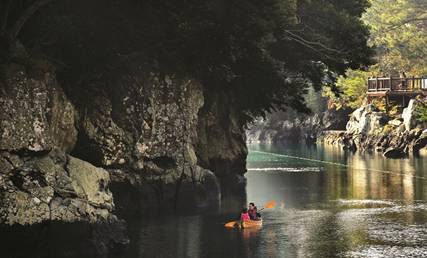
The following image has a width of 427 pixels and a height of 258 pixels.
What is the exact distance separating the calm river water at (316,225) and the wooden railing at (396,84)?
110 ft

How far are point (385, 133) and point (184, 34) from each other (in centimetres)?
5890

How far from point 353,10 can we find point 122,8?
2134 centimetres

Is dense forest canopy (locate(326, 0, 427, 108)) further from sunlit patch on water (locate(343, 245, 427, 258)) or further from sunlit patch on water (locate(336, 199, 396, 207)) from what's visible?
sunlit patch on water (locate(343, 245, 427, 258))

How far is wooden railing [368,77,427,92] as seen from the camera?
89.4m

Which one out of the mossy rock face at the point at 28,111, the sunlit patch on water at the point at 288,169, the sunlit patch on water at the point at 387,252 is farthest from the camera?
the sunlit patch on water at the point at 288,169

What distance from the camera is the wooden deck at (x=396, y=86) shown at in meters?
89.2

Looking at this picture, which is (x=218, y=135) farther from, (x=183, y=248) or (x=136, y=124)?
(x=183, y=248)

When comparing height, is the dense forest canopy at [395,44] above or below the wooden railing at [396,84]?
above

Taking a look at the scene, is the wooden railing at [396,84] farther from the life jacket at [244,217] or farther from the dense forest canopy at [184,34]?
the life jacket at [244,217]

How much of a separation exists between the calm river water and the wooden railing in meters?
33.6

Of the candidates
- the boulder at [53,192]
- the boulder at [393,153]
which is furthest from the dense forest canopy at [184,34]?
the boulder at [393,153]

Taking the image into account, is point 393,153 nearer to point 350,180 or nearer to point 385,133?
point 385,133

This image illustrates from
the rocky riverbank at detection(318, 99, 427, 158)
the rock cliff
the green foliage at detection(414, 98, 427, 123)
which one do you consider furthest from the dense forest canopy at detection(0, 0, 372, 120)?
the green foliage at detection(414, 98, 427, 123)

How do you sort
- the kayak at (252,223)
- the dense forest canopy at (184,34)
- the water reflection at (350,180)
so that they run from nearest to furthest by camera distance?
the dense forest canopy at (184,34)
the kayak at (252,223)
the water reflection at (350,180)
